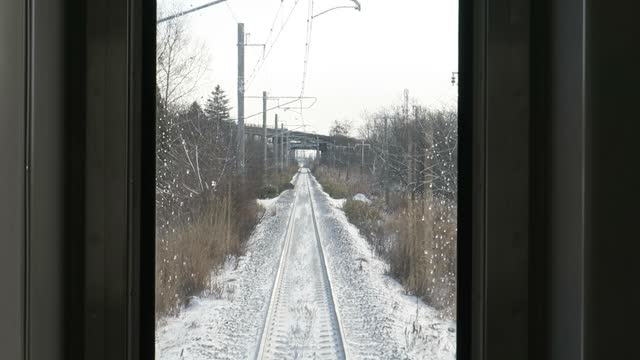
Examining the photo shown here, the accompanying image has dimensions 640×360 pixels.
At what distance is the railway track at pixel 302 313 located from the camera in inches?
40.1

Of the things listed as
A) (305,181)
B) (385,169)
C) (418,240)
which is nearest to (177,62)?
(305,181)

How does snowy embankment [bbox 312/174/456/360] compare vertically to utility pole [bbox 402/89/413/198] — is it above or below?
below

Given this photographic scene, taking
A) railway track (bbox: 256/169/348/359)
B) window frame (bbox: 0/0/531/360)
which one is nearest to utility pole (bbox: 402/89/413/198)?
window frame (bbox: 0/0/531/360)

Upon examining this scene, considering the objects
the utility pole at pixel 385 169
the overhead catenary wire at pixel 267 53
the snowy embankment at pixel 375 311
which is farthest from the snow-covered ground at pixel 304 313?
the overhead catenary wire at pixel 267 53

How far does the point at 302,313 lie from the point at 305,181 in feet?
0.93

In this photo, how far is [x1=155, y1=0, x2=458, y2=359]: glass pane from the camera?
1.03 metres

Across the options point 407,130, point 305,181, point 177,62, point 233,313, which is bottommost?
point 233,313

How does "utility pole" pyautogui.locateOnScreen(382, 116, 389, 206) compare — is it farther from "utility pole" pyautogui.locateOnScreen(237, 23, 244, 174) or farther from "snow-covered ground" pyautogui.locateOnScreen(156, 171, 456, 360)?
"utility pole" pyautogui.locateOnScreen(237, 23, 244, 174)

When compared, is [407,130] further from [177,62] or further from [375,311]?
[177,62]

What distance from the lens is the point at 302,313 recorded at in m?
1.04
